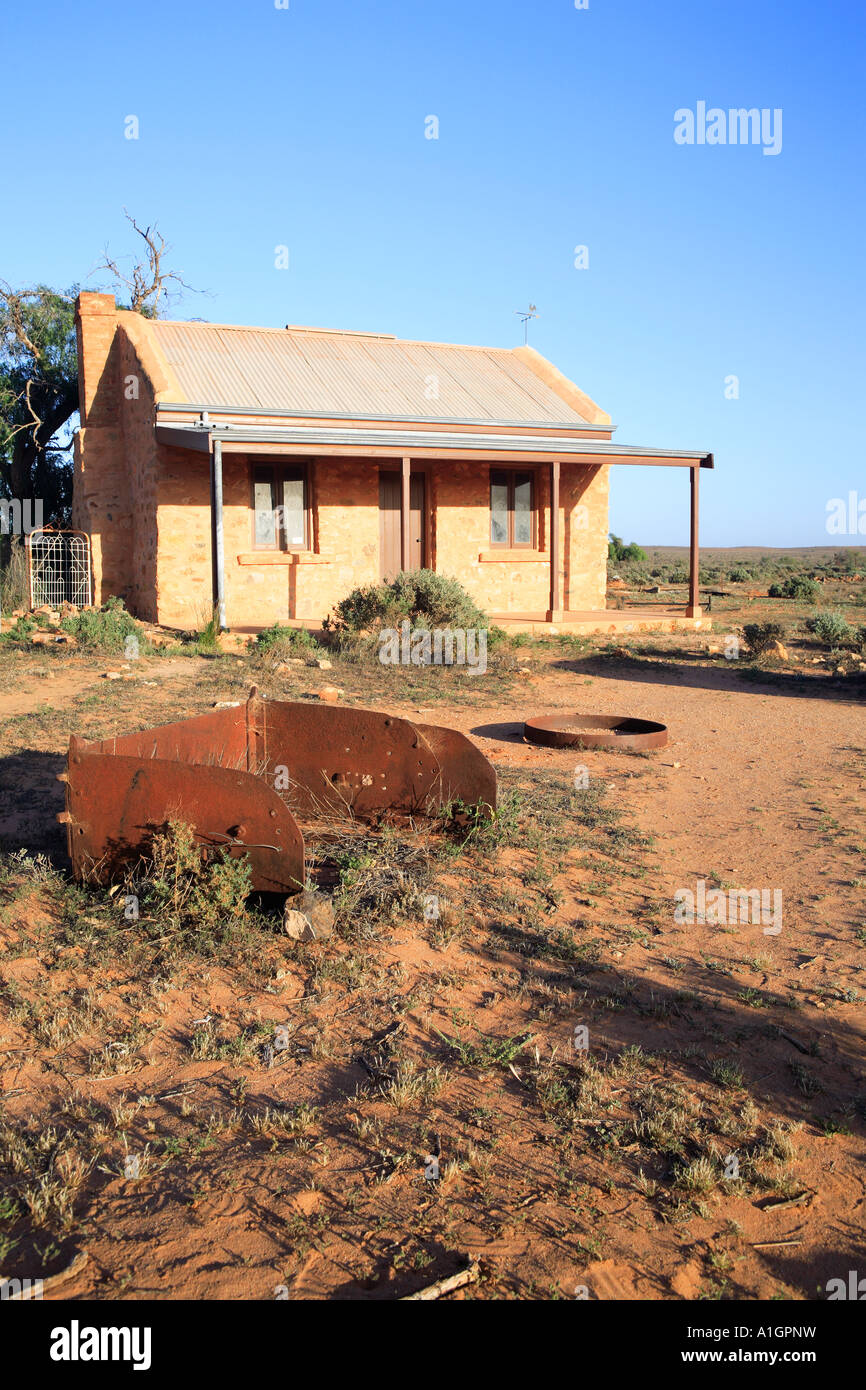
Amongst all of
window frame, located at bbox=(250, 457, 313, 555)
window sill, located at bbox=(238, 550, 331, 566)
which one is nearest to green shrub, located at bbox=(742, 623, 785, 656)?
window sill, located at bbox=(238, 550, 331, 566)

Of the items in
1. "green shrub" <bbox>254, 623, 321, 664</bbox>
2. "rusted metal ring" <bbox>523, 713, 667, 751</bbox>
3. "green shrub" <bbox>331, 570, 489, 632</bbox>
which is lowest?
"rusted metal ring" <bbox>523, 713, 667, 751</bbox>

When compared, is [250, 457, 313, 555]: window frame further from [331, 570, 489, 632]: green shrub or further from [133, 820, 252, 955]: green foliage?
[133, 820, 252, 955]: green foliage

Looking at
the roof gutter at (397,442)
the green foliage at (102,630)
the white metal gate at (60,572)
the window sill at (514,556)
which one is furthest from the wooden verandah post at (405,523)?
the white metal gate at (60,572)

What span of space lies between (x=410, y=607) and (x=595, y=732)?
5568 mm

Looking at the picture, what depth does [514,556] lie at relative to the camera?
17484 mm

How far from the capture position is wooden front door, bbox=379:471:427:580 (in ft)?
55.2

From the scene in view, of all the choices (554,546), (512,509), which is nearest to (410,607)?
(554,546)

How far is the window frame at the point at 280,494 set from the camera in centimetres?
1584

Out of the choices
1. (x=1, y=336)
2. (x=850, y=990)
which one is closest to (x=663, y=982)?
(x=850, y=990)

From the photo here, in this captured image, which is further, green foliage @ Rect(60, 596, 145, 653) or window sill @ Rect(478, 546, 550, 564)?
window sill @ Rect(478, 546, 550, 564)

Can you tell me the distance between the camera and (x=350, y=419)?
51.9 ft

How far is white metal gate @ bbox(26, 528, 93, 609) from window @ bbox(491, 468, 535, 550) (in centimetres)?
695

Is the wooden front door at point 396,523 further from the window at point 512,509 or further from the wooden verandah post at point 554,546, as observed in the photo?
the wooden verandah post at point 554,546

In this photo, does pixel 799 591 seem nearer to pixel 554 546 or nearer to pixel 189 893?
pixel 554 546
